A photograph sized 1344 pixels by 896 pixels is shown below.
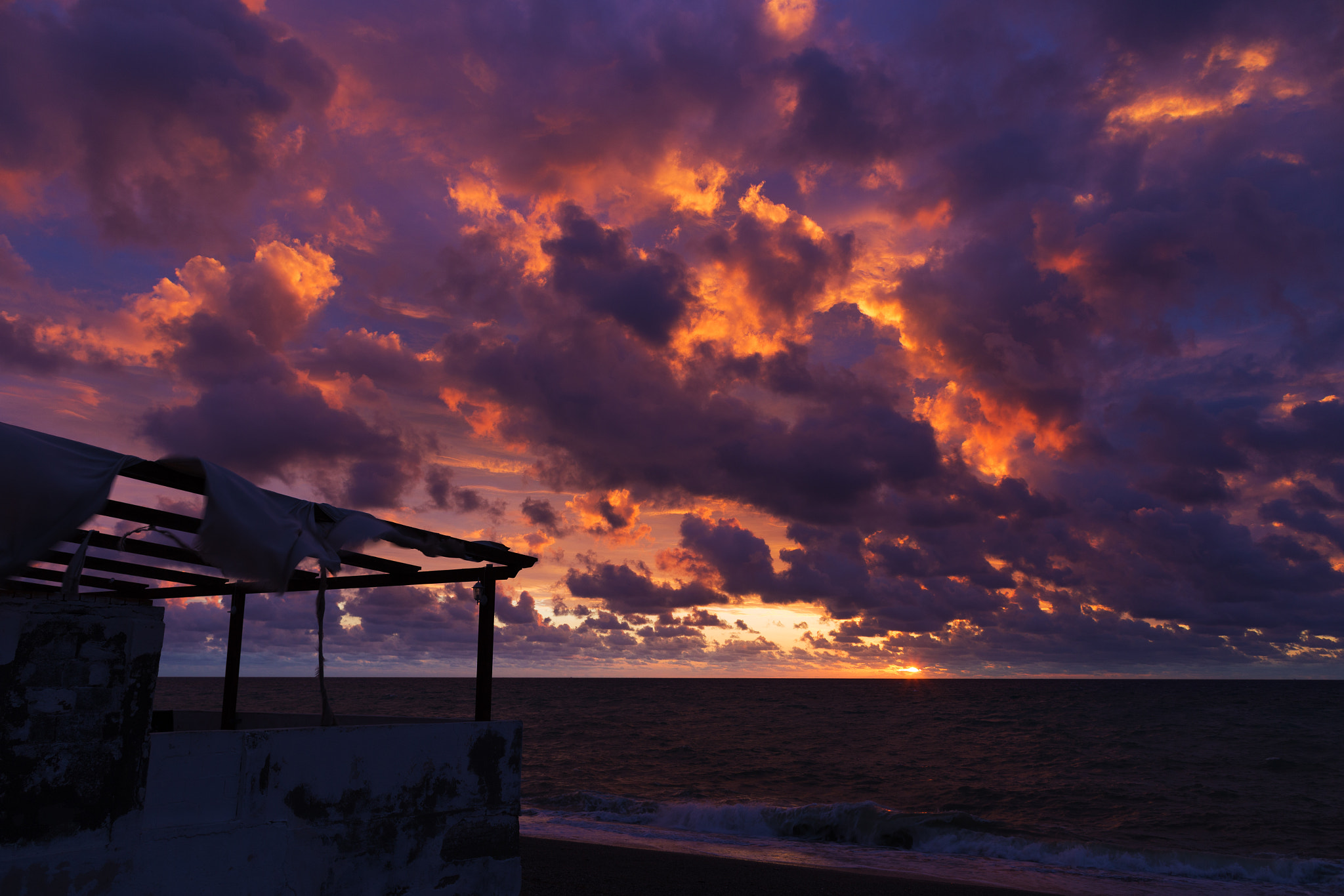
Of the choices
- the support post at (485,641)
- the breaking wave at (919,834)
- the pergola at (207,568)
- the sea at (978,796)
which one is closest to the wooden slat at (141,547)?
Answer: the pergola at (207,568)

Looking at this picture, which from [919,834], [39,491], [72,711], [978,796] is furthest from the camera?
[978,796]

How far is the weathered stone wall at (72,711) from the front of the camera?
15.5ft

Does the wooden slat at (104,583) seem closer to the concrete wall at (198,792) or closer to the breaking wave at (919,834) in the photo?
the concrete wall at (198,792)

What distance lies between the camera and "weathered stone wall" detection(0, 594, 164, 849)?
15.5 ft

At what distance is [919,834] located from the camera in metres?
20.0

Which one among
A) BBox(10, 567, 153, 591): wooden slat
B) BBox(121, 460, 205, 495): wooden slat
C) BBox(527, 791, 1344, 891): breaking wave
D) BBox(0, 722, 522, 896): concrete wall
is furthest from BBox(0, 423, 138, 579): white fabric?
BBox(527, 791, 1344, 891): breaking wave

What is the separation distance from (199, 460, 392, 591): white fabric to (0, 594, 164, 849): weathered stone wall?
0.69m

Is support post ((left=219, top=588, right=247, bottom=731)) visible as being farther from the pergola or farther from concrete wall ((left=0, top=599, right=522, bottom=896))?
concrete wall ((left=0, top=599, right=522, bottom=896))

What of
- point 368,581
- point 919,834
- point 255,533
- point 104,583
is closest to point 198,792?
point 255,533

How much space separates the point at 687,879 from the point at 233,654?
8.63 metres

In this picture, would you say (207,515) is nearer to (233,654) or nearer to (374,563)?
(374,563)

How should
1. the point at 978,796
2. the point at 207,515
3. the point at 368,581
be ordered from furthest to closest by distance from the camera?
the point at 978,796 < the point at 368,581 < the point at 207,515

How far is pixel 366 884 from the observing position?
6.65 metres

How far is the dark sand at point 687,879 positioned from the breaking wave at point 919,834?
5.24 meters
